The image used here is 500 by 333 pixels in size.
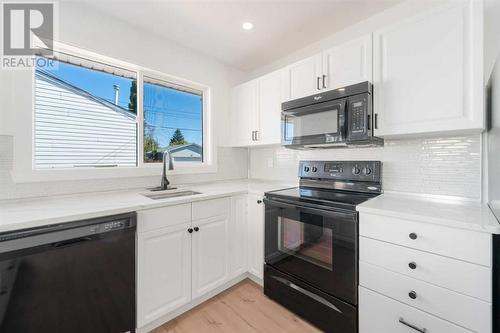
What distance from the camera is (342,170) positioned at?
6.48 feet

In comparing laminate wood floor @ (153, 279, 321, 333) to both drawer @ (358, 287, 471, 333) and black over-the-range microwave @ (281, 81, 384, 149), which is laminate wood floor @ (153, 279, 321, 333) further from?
black over-the-range microwave @ (281, 81, 384, 149)

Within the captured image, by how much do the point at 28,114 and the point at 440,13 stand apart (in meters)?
2.77

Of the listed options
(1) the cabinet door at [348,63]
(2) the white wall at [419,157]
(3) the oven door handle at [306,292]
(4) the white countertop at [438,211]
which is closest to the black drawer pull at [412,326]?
(3) the oven door handle at [306,292]

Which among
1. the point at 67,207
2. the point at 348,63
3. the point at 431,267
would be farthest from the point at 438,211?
the point at 67,207

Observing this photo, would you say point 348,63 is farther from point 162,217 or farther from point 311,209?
point 162,217

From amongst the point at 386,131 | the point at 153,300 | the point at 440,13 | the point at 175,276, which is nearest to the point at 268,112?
the point at 386,131

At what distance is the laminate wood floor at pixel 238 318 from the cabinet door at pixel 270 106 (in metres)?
1.51

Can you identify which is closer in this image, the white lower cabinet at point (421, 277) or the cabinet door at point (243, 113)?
the white lower cabinet at point (421, 277)

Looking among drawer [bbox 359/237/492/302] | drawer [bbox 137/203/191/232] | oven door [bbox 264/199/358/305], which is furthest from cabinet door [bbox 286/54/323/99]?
drawer [bbox 137/203/191/232]

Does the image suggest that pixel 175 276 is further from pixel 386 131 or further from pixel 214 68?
pixel 214 68

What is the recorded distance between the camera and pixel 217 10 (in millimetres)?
1771

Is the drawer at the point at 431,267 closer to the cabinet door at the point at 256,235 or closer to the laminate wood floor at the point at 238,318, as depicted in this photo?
the laminate wood floor at the point at 238,318

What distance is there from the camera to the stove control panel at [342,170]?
1.80 metres

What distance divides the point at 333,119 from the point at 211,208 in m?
1.24
